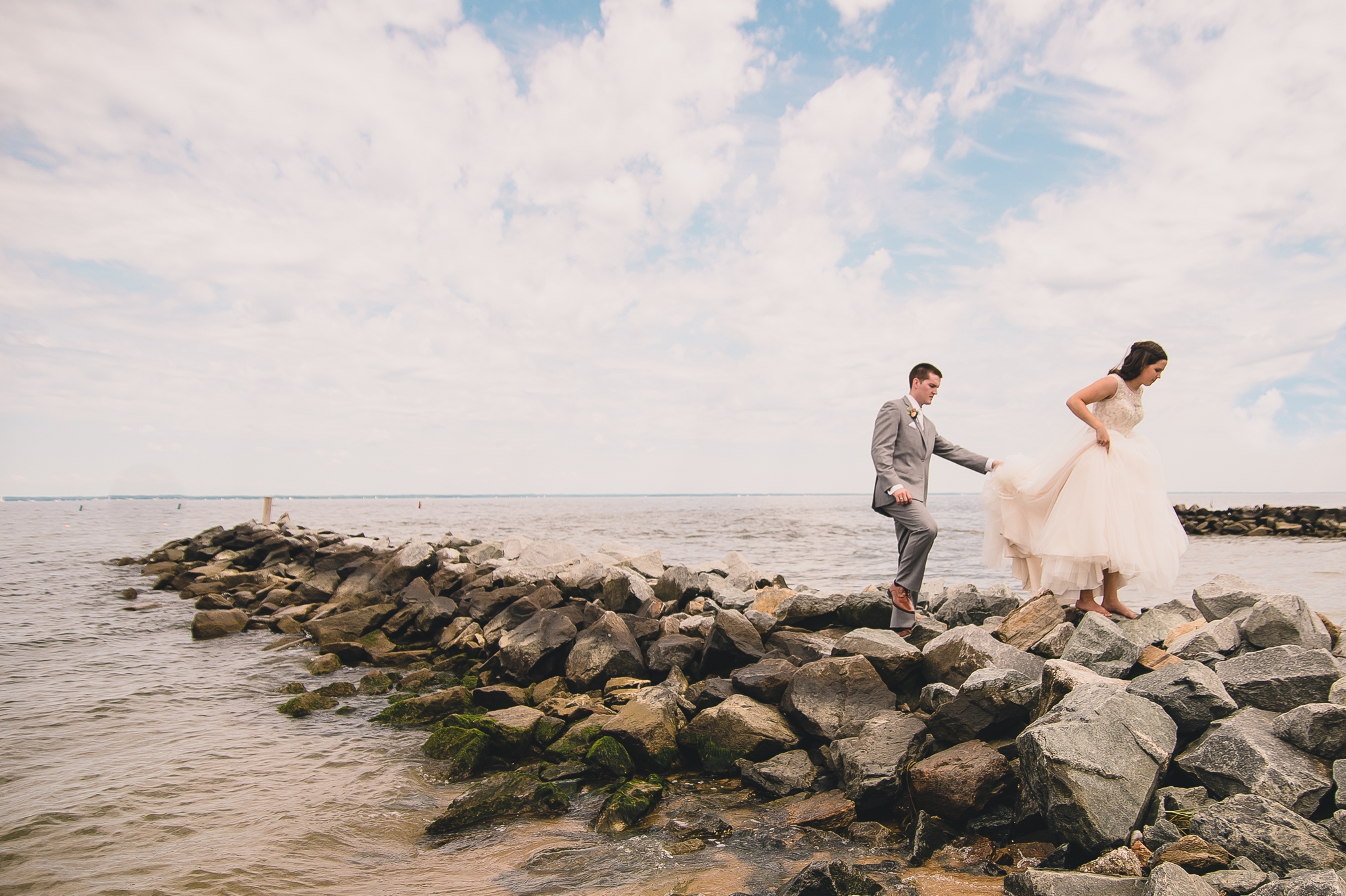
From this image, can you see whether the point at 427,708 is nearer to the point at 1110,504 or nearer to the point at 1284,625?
the point at 1110,504

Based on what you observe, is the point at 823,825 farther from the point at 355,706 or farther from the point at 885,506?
the point at 355,706

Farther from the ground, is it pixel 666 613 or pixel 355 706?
pixel 666 613

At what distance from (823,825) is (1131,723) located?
5.72 feet

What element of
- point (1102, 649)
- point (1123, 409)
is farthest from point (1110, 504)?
point (1102, 649)

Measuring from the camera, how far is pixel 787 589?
9.80 metres

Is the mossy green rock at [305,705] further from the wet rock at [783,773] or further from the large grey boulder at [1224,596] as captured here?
the large grey boulder at [1224,596]

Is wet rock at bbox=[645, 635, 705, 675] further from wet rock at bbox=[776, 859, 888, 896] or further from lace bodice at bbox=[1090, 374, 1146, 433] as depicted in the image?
lace bodice at bbox=[1090, 374, 1146, 433]

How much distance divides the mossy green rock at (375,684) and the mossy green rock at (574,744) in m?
3.20

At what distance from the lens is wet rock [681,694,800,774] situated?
5008mm

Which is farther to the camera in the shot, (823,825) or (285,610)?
(285,610)

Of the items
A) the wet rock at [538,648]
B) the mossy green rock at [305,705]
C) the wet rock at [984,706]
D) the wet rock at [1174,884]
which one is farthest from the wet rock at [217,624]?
the wet rock at [1174,884]

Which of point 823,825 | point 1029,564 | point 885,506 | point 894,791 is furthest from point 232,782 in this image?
point 1029,564

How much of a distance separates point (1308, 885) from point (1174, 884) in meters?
0.40

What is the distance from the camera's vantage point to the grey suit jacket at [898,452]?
669cm
